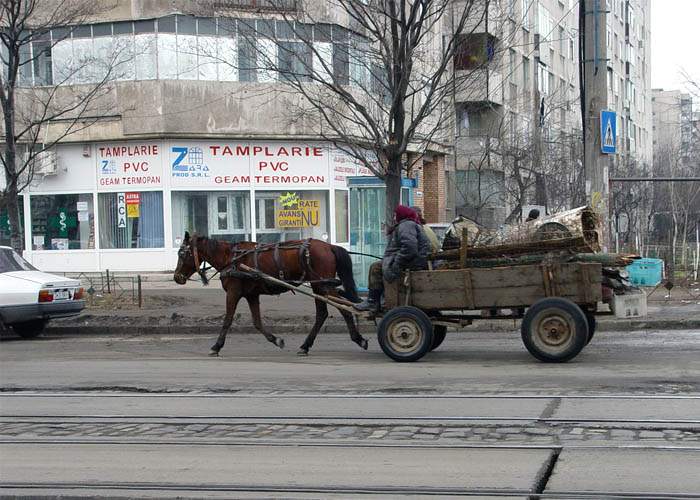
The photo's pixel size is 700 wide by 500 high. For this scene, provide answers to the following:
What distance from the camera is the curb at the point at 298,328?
1558cm

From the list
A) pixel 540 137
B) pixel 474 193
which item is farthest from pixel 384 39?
pixel 474 193

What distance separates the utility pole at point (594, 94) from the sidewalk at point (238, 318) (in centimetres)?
180

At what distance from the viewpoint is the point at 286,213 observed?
26.9 metres

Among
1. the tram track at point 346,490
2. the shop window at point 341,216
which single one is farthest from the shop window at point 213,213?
the tram track at point 346,490

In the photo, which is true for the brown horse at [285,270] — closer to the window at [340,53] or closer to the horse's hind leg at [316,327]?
the horse's hind leg at [316,327]

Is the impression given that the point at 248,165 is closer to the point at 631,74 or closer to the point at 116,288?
the point at 116,288

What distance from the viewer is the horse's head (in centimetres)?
1355

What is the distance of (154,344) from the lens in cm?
1531

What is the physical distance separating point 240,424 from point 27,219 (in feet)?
70.0

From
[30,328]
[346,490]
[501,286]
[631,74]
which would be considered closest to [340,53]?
[30,328]

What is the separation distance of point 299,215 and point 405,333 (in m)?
15.5

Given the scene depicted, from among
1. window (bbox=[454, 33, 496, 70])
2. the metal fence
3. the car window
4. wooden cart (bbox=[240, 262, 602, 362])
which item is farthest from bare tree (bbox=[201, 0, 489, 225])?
the metal fence

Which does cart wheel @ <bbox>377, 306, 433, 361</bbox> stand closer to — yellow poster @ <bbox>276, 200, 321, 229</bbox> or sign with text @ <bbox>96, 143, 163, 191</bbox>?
yellow poster @ <bbox>276, 200, 321, 229</bbox>

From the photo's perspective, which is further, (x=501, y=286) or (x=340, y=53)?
(x=340, y=53)
